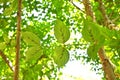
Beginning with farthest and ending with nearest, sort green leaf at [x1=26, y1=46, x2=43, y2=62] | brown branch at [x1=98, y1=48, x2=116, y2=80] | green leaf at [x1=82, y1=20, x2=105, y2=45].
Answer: brown branch at [x1=98, y1=48, x2=116, y2=80], green leaf at [x1=26, y1=46, x2=43, y2=62], green leaf at [x1=82, y1=20, x2=105, y2=45]

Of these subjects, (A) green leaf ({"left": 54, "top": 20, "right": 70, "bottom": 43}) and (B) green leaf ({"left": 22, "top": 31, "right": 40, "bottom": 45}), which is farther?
(B) green leaf ({"left": 22, "top": 31, "right": 40, "bottom": 45})

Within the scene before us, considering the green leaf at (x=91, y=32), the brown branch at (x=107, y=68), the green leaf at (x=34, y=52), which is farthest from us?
the brown branch at (x=107, y=68)

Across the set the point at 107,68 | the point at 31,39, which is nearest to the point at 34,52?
the point at 31,39

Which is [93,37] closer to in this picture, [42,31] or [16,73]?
[16,73]

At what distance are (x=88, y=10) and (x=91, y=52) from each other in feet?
3.22

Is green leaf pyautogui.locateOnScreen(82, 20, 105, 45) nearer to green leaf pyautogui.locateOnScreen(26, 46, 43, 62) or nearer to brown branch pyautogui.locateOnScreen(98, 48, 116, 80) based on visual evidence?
green leaf pyautogui.locateOnScreen(26, 46, 43, 62)

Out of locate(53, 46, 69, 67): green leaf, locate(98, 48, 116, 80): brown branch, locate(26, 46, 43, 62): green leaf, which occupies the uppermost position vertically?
locate(98, 48, 116, 80): brown branch

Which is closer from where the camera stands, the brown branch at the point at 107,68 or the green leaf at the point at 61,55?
the green leaf at the point at 61,55

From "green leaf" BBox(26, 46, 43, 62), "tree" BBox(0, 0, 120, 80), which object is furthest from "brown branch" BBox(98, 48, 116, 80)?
"green leaf" BBox(26, 46, 43, 62)

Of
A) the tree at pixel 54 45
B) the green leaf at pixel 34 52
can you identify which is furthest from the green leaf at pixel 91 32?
the green leaf at pixel 34 52

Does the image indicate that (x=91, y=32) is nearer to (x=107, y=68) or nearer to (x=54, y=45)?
(x=54, y=45)

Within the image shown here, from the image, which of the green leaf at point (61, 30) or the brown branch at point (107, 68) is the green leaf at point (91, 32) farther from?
the brown branch at point (107, 68)

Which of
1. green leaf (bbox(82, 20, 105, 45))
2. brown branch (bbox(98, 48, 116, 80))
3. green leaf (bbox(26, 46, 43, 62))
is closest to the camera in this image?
green leaf (bbox(82, 20, 105, 45))

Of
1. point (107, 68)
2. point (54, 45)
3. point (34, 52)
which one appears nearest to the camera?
point (34, 52)
